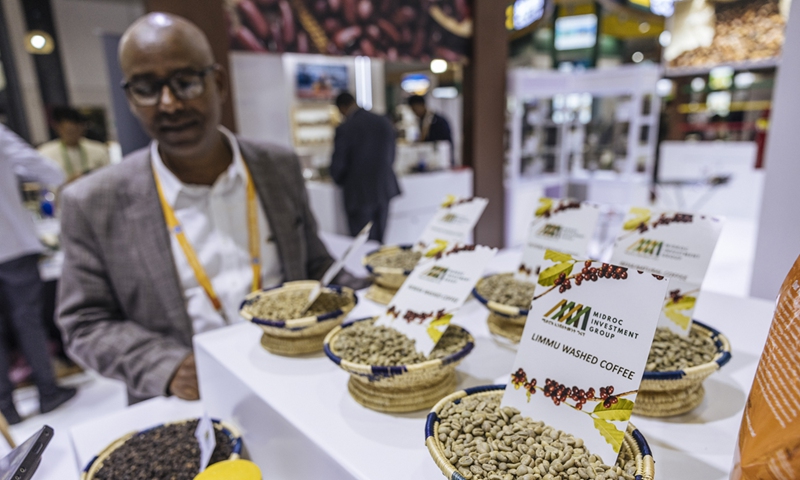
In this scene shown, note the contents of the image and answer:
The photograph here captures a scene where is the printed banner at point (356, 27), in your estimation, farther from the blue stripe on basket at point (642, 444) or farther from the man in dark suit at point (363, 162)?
the blue stripe on basket at point (642, 444)

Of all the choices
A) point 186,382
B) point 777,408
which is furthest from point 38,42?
point 777,408

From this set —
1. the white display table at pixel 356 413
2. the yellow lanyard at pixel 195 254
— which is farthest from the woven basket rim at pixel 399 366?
the yellow lanyard at pixel 195 254

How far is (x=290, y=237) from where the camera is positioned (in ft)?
5.48

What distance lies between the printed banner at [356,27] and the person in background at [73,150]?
1.51m

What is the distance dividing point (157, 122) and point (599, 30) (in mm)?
10255

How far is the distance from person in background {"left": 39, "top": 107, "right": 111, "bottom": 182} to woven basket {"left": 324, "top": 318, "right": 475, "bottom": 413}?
3866 millimetres

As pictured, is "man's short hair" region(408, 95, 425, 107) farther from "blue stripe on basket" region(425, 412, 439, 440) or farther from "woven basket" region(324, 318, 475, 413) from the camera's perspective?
"blue stripe on basket" region(425, 412, 439, 440)

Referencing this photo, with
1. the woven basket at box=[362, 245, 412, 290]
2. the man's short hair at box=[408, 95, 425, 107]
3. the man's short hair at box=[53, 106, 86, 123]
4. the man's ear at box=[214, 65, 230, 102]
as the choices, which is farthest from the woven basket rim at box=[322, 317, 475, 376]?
the man's short hair at box=[408, 95, 425, 107]

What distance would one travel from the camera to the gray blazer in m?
1.33

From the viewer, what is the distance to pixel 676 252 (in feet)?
2.87

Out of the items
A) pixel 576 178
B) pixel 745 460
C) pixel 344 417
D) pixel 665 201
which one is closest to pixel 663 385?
pixel 745 460

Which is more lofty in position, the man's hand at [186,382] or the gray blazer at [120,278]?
the gray blazer at [120,278]

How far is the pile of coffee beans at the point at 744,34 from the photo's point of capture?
8.48m

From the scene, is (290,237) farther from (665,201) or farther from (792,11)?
(665,201)
